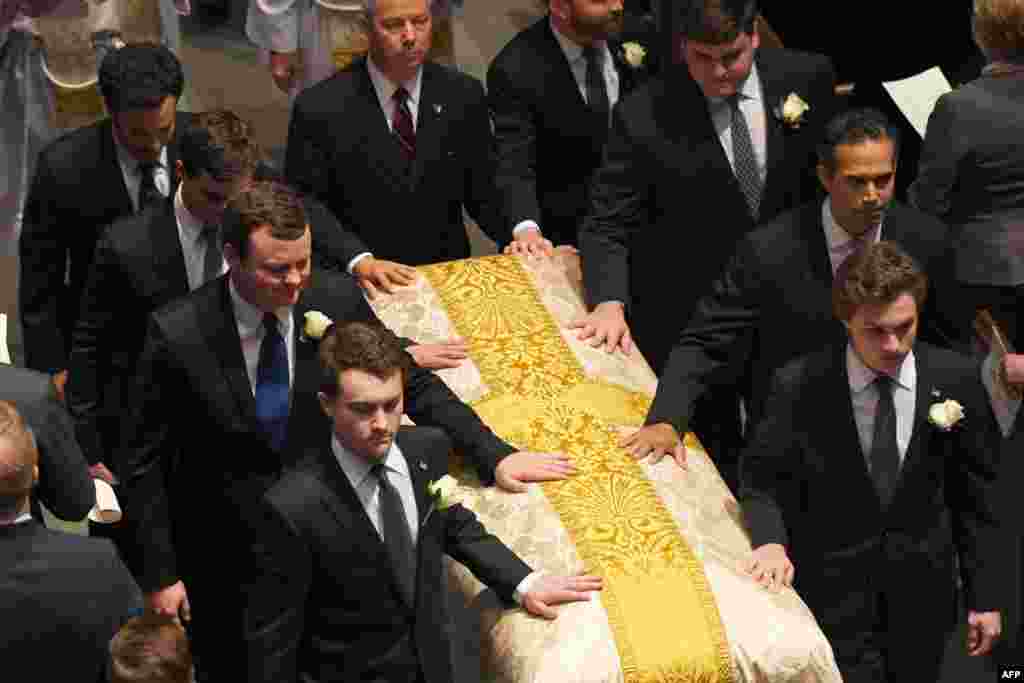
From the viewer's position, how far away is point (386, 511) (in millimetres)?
6328

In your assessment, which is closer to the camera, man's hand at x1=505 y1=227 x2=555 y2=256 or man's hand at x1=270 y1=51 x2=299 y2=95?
man's hand at x1=505 y1=227 x2=555 y2=256

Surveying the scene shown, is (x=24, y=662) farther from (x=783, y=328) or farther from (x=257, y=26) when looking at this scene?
(x=257, y=26)

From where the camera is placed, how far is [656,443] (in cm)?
696

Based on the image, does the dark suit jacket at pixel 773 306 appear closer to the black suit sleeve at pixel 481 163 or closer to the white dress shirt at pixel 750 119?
the white dress shirt at pixel 750 119

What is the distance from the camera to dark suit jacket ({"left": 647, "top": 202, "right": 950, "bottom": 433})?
6.98m

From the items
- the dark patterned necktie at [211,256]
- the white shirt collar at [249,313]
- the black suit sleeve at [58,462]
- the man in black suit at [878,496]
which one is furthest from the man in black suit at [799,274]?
the black suit sleeve at [58,462]

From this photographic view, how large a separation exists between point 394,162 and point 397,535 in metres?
1.97

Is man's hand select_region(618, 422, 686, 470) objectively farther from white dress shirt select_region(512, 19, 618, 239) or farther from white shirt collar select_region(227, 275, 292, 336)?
white dress shirt select_region(512, 19, 618, 239)

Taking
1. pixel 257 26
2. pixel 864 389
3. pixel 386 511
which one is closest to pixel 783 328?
pixel 864 389

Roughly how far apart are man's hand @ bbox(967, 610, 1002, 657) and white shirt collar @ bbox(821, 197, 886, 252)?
3.47 feet

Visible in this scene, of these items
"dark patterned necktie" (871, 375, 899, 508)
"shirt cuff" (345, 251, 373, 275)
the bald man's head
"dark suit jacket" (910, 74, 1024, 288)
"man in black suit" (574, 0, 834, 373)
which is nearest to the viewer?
the bald man's head

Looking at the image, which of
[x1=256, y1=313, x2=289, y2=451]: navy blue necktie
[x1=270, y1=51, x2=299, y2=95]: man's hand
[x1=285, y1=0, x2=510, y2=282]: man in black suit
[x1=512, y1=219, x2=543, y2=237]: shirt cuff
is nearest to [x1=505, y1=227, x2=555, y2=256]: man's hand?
[x1=512, y1=219, x2=543, y2=237]: shirt cuff

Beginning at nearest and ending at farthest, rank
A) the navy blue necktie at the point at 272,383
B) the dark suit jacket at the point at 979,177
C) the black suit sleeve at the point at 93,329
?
the navy blue necktie at the point at 272,383 < the black suit sleeve at the point at 93,329 < the dark suit jacket at the point at 979,177

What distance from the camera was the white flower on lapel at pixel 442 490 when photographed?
6281mm
